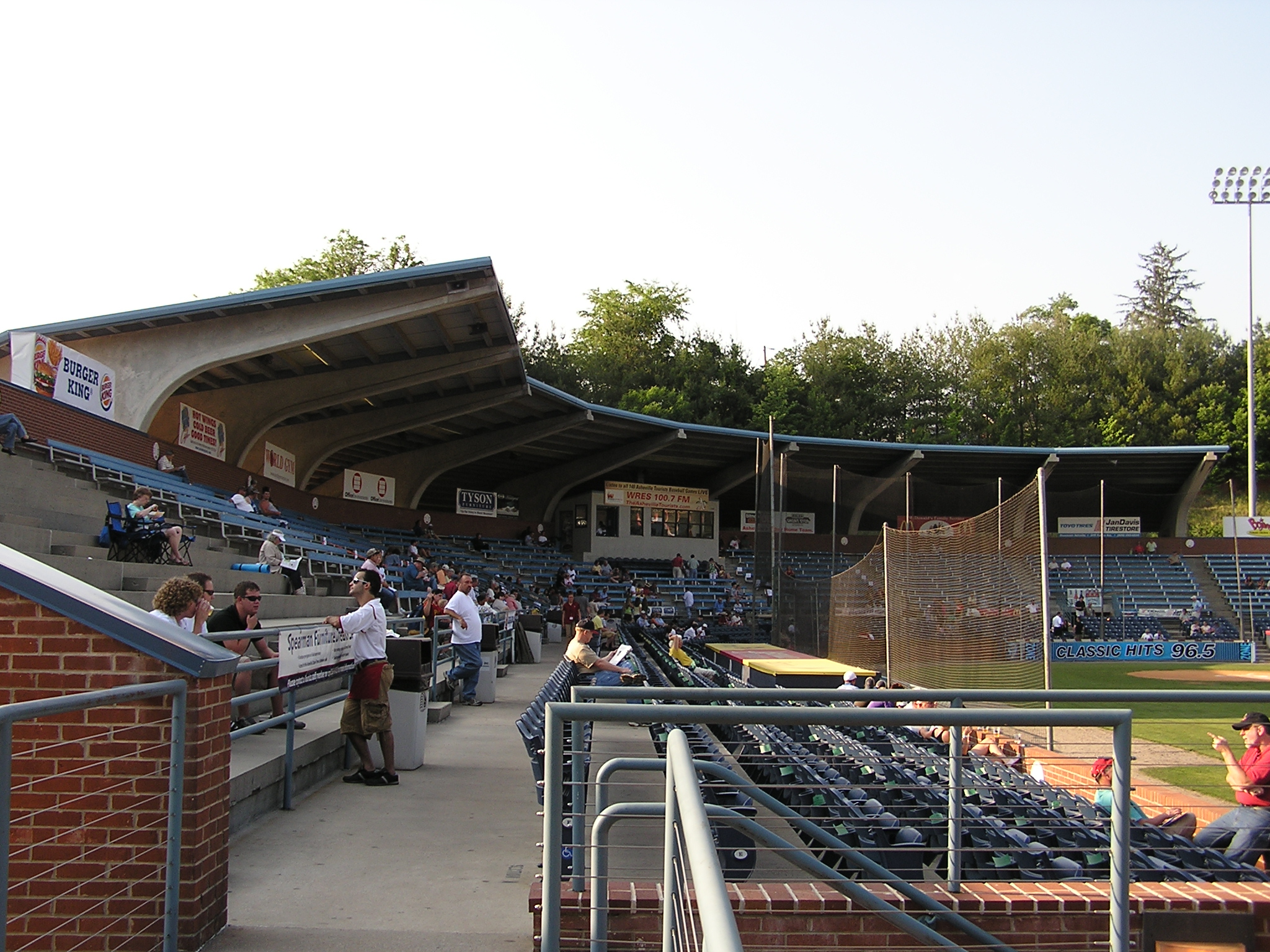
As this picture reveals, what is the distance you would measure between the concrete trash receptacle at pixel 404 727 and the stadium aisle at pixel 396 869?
0.18m

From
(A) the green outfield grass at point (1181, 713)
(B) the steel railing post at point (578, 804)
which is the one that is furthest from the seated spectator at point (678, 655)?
(B) the steel railing post at point (578, 804)

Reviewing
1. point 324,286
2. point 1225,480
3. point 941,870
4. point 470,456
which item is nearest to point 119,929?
point 941,870

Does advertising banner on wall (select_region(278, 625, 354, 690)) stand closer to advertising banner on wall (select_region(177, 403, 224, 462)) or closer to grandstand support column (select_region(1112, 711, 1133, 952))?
grandstand support column (select_region(1112, 711, 1133, 952))

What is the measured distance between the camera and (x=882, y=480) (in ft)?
135

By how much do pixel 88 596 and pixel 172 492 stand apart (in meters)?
16.5

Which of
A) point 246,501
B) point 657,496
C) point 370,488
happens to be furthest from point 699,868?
point 657,496

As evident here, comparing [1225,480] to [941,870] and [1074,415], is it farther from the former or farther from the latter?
[941,870]

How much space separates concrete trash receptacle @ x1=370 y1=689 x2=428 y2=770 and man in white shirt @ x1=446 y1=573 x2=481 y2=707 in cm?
350

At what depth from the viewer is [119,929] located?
4156mm

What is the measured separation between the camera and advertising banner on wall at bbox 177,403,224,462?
948 inches

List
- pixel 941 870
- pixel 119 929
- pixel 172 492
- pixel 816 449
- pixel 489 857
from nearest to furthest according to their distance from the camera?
pixel 119 929
pixel 941 870
pixel 489 857
pixel 172 492
pixel 816 449

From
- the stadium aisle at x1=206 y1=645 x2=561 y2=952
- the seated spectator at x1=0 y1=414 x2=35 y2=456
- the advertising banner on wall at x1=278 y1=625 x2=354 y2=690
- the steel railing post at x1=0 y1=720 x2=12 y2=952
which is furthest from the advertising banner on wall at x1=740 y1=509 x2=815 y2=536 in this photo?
the steel railing post at x1=0 y1=720 x2=12 y2=952

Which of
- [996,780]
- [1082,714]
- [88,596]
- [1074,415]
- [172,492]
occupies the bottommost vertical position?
[996,780]

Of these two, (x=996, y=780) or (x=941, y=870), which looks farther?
(x=996, y=780)
